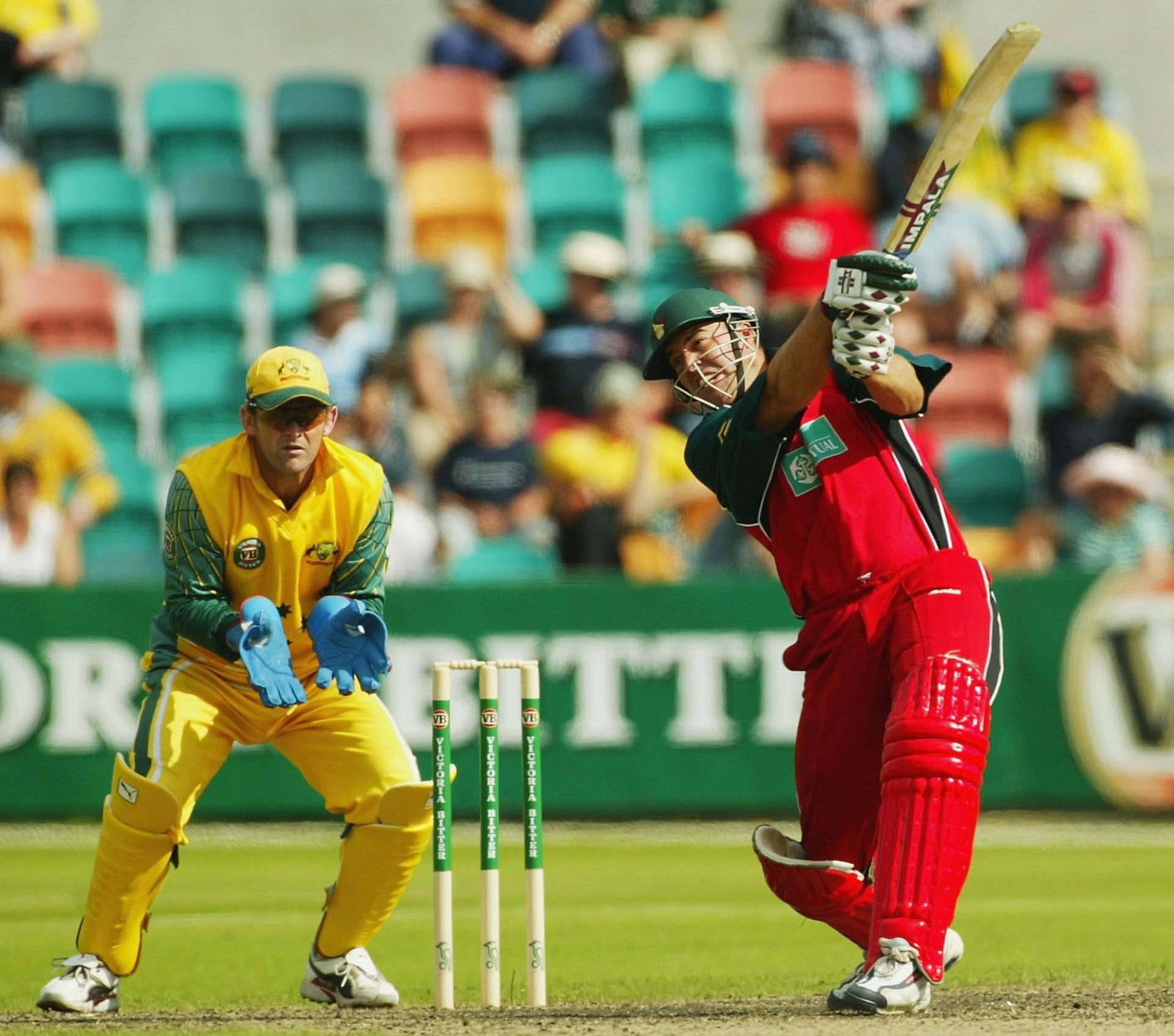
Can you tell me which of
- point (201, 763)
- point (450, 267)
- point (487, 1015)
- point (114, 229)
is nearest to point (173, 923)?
point (201, 763)

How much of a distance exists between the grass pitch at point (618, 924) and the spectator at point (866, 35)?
6.61 m

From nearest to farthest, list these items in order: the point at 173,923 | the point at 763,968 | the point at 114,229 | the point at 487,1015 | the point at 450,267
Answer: the point at 487,1015, the point at 763,968, the point at 173,923, the point at 450,267, the point at 114,229

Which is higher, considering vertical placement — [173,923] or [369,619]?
[369,619]

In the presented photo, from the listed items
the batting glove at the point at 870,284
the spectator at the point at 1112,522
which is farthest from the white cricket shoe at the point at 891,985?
the spectator at the point at 1112,522

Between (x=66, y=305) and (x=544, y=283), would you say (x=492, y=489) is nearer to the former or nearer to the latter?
(x=544, y=283)

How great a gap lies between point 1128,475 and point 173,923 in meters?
6.19

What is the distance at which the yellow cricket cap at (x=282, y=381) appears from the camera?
581cm

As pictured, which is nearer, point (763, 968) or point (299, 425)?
point (299, 425)

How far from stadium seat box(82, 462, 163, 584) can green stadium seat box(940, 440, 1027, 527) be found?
16.4 feet

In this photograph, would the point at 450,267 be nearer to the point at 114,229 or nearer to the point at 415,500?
the point at 415,500

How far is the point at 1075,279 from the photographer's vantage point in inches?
526

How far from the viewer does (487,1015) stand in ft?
18.1

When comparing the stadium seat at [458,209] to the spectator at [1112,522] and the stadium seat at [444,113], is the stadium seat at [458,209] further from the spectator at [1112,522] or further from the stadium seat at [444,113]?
the spectator at [1112,522]

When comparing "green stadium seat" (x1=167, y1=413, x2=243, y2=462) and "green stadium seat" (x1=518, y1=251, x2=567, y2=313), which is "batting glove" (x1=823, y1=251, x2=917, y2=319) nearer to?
"green stadium seat" (x1=167, y1=413, x2=243, y2=462)
